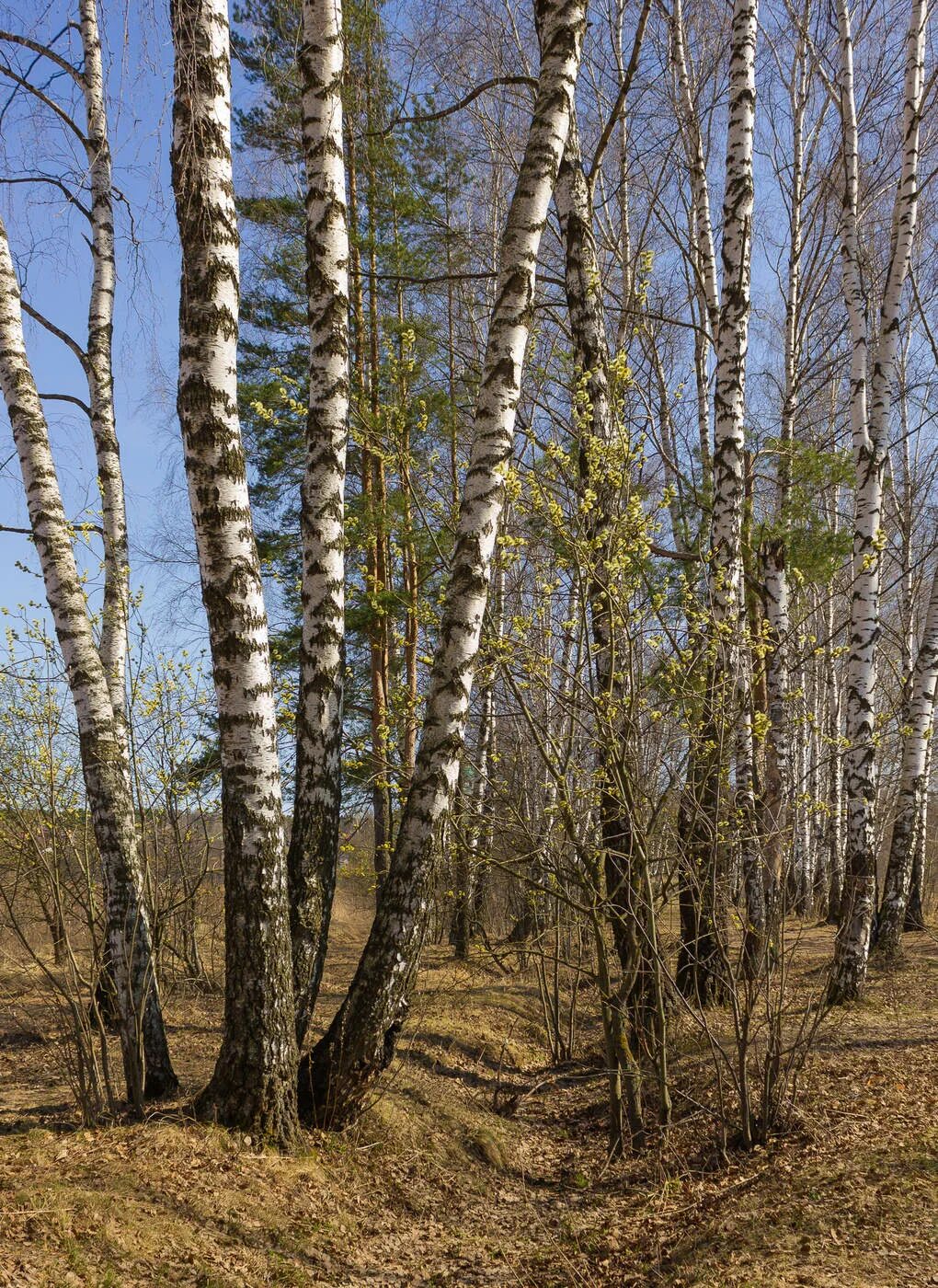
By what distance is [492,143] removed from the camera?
11594 mm

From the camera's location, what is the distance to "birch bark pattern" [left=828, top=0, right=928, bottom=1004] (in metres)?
7.08

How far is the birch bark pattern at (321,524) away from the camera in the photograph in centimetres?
483

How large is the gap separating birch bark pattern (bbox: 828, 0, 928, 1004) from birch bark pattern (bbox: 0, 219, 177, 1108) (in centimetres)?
472

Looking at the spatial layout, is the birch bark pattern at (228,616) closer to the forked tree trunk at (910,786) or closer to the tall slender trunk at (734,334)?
the tall slender trunk at (734,334)

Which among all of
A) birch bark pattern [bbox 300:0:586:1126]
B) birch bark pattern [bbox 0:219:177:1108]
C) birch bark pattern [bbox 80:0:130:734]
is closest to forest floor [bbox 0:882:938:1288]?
birch bark pattern [bbox 300:0:586:1126]

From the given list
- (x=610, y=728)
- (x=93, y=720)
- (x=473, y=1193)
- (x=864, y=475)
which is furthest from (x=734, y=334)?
(x=473, y=1193)

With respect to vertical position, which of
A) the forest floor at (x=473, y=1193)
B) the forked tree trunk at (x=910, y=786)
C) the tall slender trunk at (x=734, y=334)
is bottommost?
the forest floor at (x=473, y=1193)

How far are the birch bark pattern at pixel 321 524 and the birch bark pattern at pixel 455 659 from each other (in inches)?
14.9

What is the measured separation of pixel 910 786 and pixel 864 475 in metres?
3.47

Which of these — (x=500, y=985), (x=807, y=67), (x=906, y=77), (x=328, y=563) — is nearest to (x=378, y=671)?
(x=500, y=985)

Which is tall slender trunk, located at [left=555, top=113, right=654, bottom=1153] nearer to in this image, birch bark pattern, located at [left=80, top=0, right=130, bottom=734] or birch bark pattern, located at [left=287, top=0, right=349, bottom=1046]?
birch bark pattern, located at [left=287, top=0, right=349, bottom=1046]

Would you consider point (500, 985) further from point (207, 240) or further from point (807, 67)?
point (807, 67)

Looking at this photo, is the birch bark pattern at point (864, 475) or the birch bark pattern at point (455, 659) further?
the birch bark pattern at point (864, 475)

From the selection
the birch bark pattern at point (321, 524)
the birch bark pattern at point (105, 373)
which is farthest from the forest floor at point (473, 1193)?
the birch bark pattern at point (105, 373)
